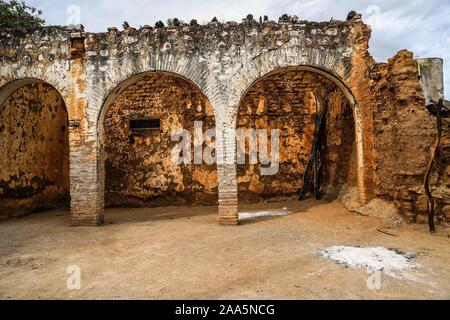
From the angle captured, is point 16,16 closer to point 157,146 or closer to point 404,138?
point 157,146

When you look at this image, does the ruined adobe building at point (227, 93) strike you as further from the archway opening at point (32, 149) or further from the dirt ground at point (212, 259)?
the dirt ground at point (212, 259)

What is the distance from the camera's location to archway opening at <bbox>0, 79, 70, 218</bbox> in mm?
8352

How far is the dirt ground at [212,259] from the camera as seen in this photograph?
3420mm

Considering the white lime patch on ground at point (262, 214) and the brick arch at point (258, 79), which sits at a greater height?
the brick arch at point (258, 79)

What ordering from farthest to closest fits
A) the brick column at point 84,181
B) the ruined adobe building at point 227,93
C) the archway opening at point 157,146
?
the archway opening at point 157,146 → the brick column at point 84,181 → the ruined adobe building at point 227,93

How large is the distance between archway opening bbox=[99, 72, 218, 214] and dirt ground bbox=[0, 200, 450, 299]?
2656mm

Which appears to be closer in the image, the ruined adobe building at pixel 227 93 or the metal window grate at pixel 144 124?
the ruined adobe building at pixel 227 93

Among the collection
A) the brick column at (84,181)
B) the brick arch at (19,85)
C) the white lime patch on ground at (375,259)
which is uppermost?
the brick arch at (19,85)

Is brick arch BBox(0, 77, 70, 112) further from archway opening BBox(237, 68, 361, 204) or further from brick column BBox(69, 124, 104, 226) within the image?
archway opening BBox(237, 68, 361, 204)

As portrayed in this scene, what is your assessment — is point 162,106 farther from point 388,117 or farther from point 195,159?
point 388,117

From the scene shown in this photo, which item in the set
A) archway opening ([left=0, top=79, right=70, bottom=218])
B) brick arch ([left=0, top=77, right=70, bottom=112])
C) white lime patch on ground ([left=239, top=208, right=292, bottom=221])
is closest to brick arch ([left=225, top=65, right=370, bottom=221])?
white lime patch on ground ([left=239, top=208, right=292, bottom=221])

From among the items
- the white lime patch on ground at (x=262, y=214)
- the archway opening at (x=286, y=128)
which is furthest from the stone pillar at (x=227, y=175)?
the archway opening at (x=286, y=128)

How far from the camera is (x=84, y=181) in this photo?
23.4ft

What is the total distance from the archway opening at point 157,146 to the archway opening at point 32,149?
63.0 inches
